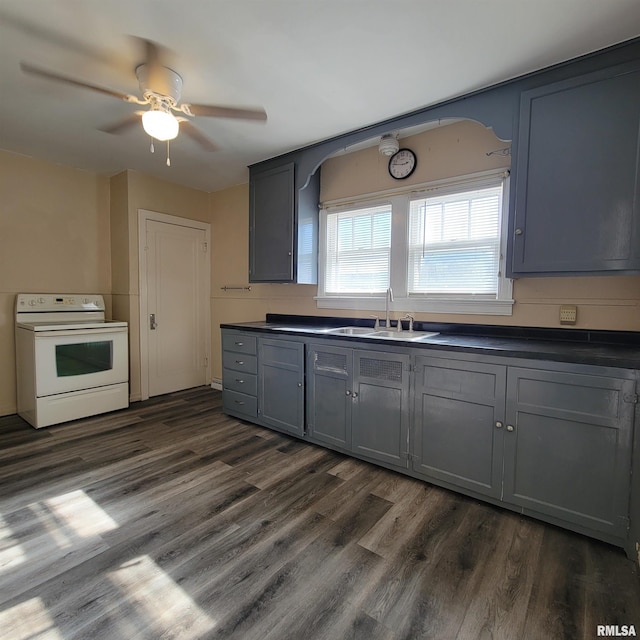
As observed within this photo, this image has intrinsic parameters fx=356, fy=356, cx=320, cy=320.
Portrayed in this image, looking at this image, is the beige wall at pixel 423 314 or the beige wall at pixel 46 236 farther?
the beige wall at pixel 46 236

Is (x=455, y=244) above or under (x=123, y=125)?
under

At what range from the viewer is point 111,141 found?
311cm

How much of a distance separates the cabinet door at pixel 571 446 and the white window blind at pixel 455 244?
964mm

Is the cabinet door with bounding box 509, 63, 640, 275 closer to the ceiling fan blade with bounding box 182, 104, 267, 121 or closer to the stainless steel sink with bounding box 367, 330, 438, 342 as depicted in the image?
the stainless steel sink with bounding box 367, 330, 438, 342

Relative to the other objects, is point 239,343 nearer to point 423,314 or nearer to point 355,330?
point 355,330

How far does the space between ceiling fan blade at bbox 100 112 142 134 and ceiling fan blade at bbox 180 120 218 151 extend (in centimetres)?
32

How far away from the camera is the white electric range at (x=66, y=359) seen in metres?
3.18

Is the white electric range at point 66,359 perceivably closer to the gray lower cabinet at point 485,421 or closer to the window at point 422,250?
the gray lower cabinet at point 485,421

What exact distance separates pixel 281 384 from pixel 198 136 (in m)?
2.17

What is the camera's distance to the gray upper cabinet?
3.36 m

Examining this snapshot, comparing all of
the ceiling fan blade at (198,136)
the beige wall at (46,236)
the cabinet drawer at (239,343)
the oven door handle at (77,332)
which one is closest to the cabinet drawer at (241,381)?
the cabinet drawer at (239,343)

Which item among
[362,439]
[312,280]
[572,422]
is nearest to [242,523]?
[362,439]

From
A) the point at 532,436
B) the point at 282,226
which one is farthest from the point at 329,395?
the point at 282,226

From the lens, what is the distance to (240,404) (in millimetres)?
3473
